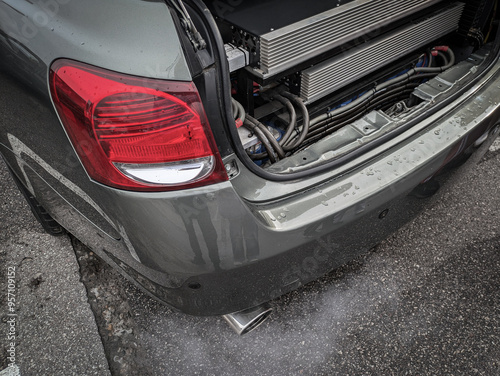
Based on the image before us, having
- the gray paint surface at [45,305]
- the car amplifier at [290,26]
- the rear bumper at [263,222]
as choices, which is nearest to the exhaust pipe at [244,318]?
the rear bumper at [263,222]

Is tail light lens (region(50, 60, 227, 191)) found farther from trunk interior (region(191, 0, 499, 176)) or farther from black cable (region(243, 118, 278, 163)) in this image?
black cable (region(243, 118, 278, 163))

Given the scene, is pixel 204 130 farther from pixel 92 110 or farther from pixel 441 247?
pixel 441 247

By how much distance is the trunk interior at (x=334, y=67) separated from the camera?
1.41m

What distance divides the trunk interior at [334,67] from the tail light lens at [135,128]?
16 cm

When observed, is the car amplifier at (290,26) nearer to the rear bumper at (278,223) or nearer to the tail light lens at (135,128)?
the rear bumper at (278,223)

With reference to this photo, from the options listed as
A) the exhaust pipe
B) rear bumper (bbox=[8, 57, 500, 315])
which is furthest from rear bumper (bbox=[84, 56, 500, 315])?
the exhaust pipe

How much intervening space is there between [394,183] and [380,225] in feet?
0.81

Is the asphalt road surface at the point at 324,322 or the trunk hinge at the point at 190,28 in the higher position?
the trunk hinge at the point at 190,28

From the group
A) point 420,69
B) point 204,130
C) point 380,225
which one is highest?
point 204,130

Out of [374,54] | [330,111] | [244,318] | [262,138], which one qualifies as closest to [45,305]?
[244,318]

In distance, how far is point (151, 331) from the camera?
5.45 feet

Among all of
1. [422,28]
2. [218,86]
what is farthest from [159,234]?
[422,28]

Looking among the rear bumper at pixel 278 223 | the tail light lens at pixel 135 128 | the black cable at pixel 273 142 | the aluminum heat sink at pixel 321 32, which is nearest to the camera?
the tail light lens at pixel 135 128

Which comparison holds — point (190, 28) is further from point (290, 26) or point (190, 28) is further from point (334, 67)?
point (334, 67)
